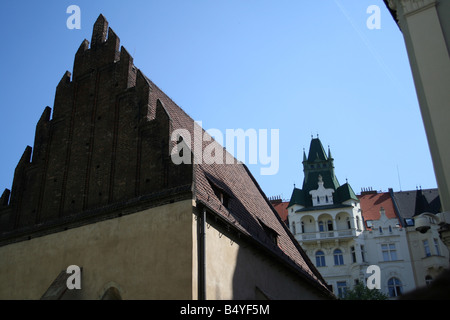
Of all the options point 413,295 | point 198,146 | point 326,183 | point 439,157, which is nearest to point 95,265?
point 198,146

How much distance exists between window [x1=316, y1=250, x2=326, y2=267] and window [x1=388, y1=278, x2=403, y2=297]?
235 inches

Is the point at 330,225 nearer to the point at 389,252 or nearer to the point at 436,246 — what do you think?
the point at 389,252

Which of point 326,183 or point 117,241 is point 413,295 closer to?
point 117,241

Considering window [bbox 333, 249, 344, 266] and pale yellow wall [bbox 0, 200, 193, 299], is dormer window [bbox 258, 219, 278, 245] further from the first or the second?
window [bbox 333, 249, 344, 266]

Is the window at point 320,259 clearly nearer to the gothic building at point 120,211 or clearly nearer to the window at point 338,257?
the window at point 338,257

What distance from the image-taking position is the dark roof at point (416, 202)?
44.8m

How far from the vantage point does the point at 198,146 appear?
1895 centimetres

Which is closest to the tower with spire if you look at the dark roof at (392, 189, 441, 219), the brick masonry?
the dark roof at (392, 189, 441, 219)

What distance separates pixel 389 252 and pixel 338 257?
4.60 metres

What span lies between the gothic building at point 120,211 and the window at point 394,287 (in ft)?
78.9

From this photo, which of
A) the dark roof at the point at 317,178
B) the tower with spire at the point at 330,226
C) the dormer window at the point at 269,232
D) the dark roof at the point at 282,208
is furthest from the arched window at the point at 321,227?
the dormer window at the point at 269,232

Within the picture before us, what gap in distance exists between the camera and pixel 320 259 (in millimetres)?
43531

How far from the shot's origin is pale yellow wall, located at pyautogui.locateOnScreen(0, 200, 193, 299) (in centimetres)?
1219

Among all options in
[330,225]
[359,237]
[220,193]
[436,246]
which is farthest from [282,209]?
[220,193]
